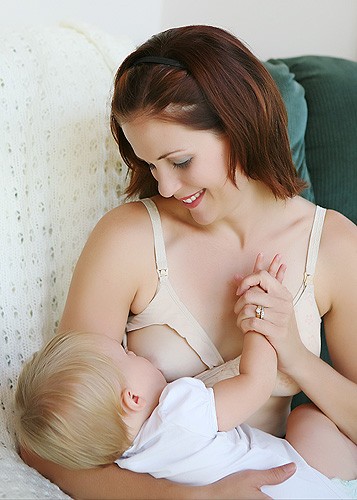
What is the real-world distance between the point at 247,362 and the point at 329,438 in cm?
30

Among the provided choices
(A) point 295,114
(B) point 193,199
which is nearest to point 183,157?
(B) point 193,199

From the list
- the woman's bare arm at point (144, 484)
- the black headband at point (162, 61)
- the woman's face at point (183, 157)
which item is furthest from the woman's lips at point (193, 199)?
the woman's bare arm at point (144, 484)

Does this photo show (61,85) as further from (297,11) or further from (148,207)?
(297,11)

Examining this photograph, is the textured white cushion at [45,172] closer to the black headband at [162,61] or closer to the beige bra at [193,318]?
the beige bra at [193,318]

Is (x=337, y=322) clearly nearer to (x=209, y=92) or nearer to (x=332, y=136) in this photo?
(x=209, y=92)

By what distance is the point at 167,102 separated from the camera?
1.61 m

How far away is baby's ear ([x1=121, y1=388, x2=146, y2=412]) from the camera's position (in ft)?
5.05

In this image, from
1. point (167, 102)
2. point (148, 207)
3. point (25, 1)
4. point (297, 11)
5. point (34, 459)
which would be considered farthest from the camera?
point (297, 11)

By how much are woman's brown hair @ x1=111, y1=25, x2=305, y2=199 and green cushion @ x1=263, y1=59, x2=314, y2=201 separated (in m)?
0.69

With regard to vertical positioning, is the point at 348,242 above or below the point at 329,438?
above

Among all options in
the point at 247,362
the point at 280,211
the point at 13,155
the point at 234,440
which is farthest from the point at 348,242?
the point at 13,155

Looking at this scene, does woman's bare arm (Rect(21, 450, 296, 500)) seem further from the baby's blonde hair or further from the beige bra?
the beige bra

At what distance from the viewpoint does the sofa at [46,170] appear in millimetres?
1931

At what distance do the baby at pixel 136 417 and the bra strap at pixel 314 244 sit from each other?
29cm
